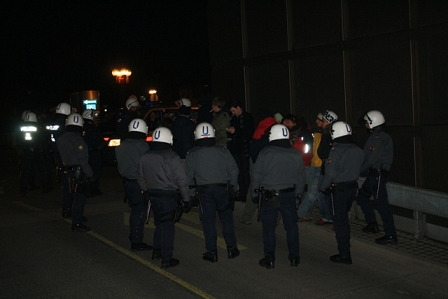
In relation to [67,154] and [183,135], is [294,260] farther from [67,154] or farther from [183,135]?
[183,135]

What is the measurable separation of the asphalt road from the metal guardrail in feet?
2.71

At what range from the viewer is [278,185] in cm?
698

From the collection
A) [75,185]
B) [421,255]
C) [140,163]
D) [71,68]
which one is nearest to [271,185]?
[140,163]

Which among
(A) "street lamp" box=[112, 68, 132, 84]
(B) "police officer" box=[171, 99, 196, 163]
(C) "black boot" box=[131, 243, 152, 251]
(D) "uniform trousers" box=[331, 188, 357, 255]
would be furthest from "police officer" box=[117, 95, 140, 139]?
(A) "street lamp" box=[112, 68, 132, 84]

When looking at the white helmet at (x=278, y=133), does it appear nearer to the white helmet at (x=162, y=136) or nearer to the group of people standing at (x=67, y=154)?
the white helmet at (x=162, y=136)

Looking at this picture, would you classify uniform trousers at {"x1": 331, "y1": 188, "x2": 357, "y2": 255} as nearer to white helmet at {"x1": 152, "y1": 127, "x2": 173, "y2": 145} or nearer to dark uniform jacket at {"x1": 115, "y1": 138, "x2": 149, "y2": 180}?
white helmet at {"x1": 152, "y1": 127, "x2": 173, "y2": 145}

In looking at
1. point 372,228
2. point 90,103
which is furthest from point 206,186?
point 90,103

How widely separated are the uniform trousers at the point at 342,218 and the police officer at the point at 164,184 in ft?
6.47

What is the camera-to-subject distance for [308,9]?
11.0 metres

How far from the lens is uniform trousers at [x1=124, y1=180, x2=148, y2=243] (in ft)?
26.2

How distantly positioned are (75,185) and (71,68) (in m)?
32.4

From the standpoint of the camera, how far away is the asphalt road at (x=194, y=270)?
6.13 metres

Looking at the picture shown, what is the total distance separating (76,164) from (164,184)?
2.92 meters

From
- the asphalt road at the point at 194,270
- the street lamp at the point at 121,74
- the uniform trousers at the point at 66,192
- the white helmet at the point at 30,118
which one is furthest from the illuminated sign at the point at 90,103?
the asphalt road at the point at 194,270
